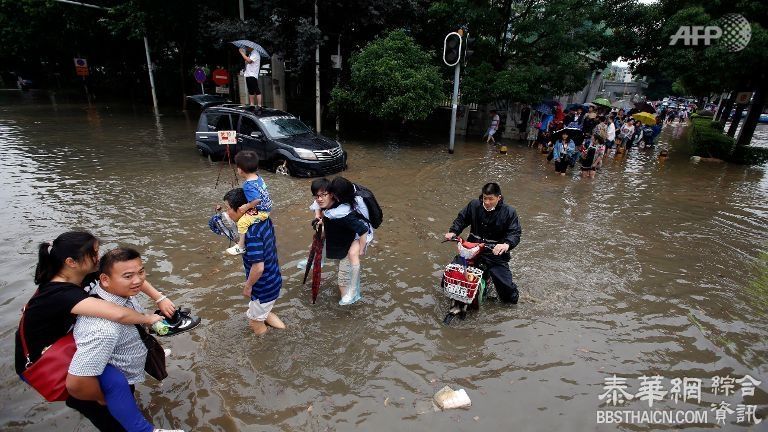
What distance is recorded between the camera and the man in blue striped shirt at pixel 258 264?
11.9ft

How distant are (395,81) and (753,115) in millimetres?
14223

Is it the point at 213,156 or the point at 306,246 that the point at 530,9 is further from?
the point at 306,246

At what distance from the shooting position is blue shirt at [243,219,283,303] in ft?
11.9

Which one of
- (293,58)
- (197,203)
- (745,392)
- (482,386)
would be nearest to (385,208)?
(197,203)

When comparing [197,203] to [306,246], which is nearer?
[306,246]

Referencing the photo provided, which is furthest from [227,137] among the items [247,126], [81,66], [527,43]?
[81,66]

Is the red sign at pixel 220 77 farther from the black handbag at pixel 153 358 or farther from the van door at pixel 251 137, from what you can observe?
the black handbag at pixel 153 358

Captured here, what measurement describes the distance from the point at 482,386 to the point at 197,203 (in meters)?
6.82

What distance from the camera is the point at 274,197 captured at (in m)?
8.88

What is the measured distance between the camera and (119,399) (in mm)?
2488

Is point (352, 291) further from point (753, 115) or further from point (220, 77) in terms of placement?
point (753, 115)

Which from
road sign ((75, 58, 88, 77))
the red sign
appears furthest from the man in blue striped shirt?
road sign ((75, 58, 88, 77))

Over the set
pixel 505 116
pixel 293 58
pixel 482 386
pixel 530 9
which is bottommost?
pixel 482 386

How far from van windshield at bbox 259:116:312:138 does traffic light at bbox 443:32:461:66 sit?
5.07 m
